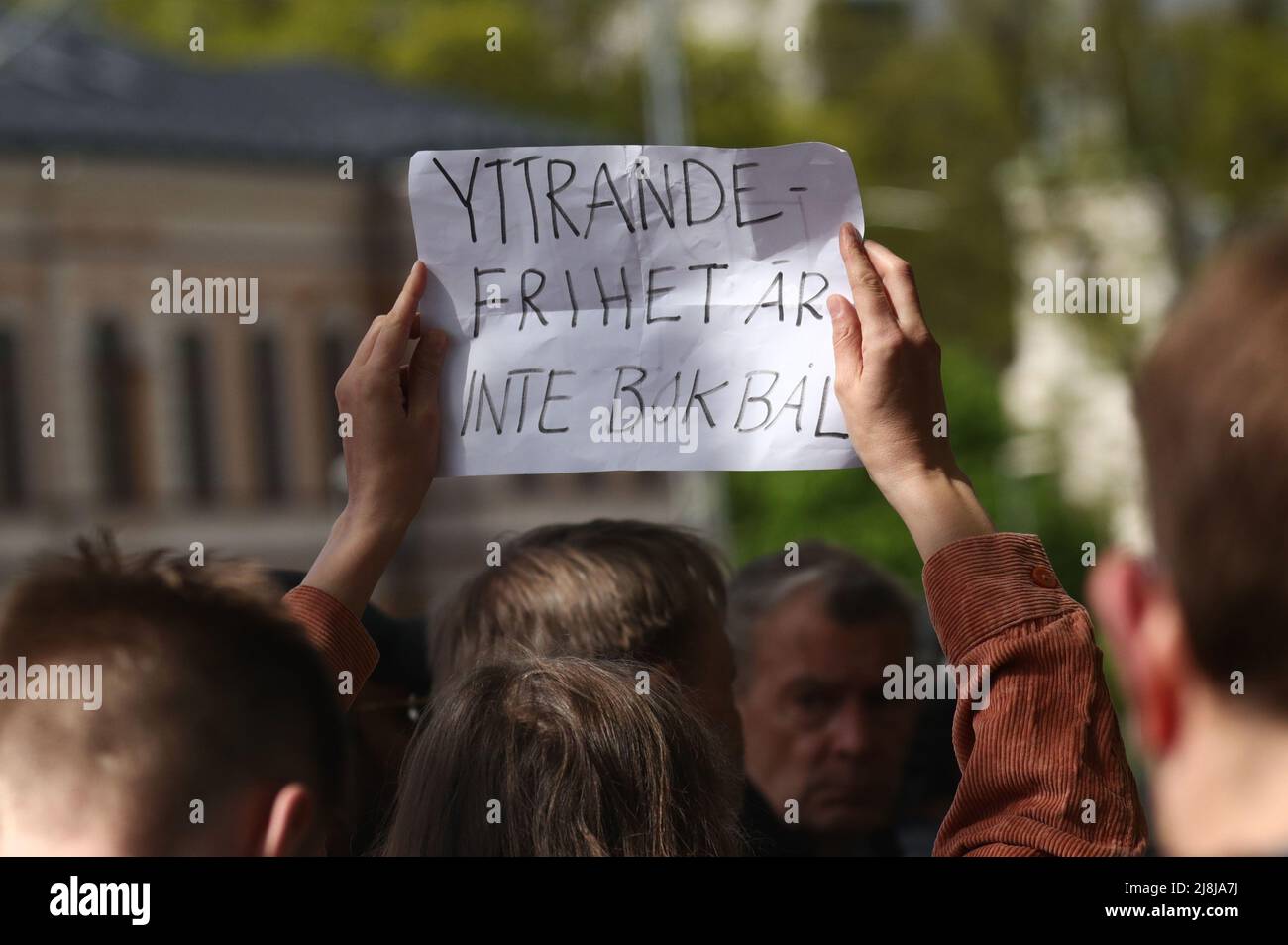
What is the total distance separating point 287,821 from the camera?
5.45 feet

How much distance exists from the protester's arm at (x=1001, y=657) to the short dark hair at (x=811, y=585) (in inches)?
45.0

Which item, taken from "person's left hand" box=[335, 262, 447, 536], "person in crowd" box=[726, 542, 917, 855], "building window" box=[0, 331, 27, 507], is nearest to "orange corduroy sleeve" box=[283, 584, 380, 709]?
"person's left hand" box=[335, 262, 447, 536]

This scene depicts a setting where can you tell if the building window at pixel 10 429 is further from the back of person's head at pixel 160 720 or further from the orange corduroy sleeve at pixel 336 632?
the back of person's head at pixel 160 720

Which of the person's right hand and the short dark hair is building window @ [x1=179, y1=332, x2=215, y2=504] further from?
the person's right hand

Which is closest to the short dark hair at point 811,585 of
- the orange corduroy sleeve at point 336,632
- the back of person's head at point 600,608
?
the back of person's head at point 600,608

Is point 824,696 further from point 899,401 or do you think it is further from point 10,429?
point 10,429

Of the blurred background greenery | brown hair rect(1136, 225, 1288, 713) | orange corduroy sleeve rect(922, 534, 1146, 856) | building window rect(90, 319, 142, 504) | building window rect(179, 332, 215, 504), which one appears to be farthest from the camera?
building window rect(179, 332, 215, 504)

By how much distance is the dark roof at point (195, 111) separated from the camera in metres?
29.6

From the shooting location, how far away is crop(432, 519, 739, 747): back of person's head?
2.58 meters

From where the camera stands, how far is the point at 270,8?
4141 cm

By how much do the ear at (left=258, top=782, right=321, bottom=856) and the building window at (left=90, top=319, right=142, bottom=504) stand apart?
30.9 meters

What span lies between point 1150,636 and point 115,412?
32251 millimetres
